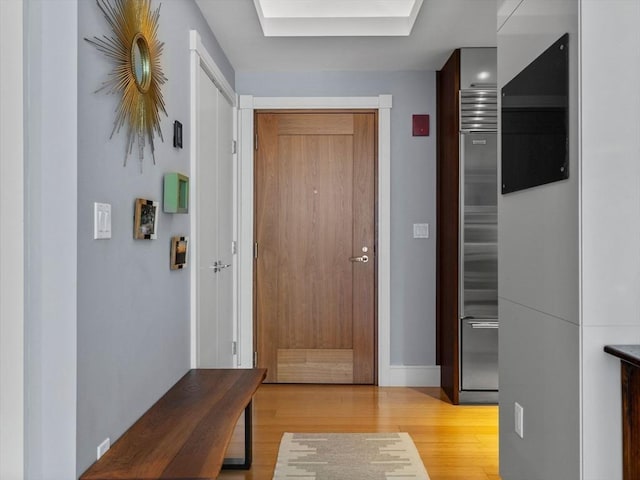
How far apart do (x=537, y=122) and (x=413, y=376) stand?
2.65 m

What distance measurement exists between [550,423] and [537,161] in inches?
37.3

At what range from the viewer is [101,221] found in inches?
68.6

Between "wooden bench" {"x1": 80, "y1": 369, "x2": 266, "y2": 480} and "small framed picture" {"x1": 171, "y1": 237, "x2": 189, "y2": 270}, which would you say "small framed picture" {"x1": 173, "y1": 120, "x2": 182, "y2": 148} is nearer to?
"small framed picture" {"x1": 171, "y1": 237, "x2": 189, "y2": 270}

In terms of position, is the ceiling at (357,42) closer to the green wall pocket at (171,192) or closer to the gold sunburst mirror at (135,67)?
the gold sunburst mirror at (135,67)

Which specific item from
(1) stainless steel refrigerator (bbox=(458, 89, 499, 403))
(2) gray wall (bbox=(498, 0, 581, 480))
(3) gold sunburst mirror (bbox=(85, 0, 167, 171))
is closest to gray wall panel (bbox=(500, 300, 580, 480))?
(2) gray wall (bbox=(498, 0, 581, 480))

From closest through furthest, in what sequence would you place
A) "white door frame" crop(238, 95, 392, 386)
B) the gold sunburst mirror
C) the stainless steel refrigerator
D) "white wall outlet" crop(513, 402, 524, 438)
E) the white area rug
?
1. the gold sunburst mirror
2. "white wall outlet" crop(513, 402, 524, 438)
3. the white area rug
4. the stainless steel refrigerator
5. "white door frame" crop(238, 95, 392, 386)

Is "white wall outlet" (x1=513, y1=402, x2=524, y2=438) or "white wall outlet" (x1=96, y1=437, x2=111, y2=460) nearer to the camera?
"white wall outlet" (x1=96, y1=437, x2=111, y2=460)

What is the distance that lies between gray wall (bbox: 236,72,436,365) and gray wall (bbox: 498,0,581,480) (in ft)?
5.65

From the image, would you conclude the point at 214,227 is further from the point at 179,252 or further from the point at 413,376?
the point at 413,376

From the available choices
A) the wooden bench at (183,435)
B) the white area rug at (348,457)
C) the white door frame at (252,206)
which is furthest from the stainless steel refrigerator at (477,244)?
the wooden bench at (183,435)

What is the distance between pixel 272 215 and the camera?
4.38 metres

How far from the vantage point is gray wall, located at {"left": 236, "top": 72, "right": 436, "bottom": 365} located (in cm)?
432

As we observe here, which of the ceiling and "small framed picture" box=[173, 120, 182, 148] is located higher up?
the ceiling

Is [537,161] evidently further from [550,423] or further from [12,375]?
[12,375]
